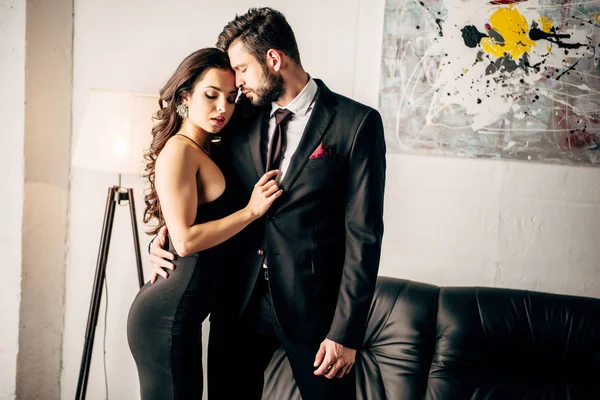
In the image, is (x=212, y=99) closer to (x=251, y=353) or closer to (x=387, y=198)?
(x=251, y=353)

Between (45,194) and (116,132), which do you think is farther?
(45,194)

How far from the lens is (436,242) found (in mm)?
2627

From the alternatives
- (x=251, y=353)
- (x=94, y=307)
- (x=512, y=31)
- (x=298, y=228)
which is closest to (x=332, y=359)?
(x=251, y=353)

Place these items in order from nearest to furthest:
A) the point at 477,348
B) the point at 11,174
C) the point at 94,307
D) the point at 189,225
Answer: the point at 189,225 → the point at 477,348 → the point at 94,307 → the point at 11,174

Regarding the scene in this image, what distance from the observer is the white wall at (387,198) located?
8.28 ft

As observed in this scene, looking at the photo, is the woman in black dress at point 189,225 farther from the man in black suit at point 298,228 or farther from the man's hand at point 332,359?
the man's hand at point 332,359

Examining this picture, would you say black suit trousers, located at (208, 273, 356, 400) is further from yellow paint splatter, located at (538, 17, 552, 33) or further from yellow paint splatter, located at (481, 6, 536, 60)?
yellow paint splatter, located at (538, 17, 552, 33)

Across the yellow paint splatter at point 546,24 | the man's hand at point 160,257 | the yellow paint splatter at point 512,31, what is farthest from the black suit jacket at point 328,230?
the yellow paint splatter at point 546,24

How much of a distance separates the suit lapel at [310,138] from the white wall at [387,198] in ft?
2.90

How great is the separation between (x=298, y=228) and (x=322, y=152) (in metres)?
0.26

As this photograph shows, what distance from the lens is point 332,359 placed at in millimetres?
1710

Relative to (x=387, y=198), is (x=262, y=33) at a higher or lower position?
higher

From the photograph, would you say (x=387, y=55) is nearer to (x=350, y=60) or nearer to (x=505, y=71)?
(x=350, y=60)

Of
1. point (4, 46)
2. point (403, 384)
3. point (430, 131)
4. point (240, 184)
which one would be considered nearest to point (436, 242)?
point (430, 131)
